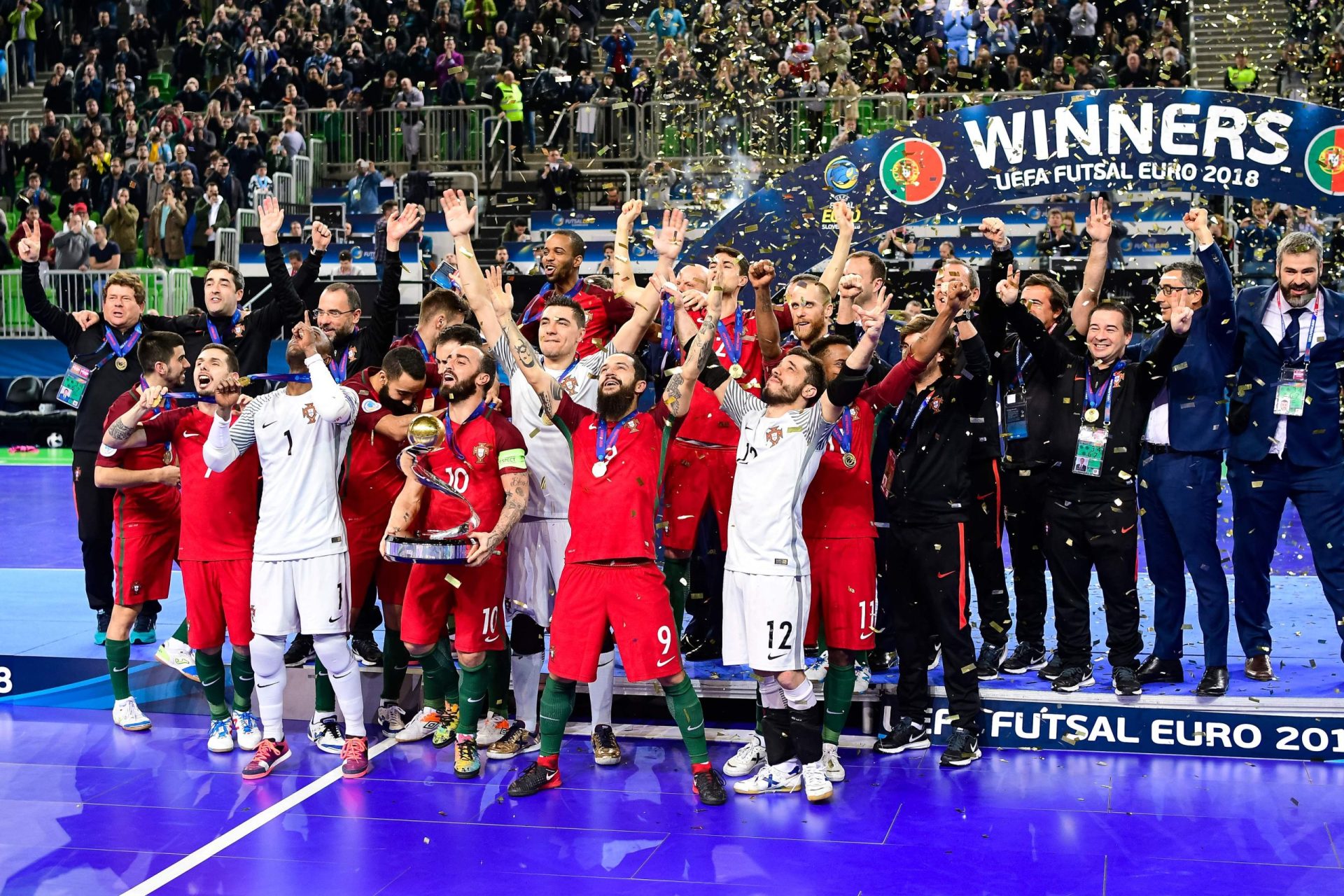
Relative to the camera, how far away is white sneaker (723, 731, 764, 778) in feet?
22.1

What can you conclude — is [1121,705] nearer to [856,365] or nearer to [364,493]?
[856,365]

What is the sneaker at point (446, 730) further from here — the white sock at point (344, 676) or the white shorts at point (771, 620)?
the white shorts at point (771, 620)

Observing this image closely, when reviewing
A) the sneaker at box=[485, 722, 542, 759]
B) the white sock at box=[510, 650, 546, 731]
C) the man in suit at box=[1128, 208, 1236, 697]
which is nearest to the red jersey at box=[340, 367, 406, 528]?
the white sock at box=[510, 650, 546, 731]

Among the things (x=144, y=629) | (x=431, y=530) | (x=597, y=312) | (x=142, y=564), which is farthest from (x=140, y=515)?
(x=597, y=312)

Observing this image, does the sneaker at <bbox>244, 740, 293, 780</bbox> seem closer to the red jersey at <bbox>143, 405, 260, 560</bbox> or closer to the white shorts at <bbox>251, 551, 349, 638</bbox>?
the white shorts at <bbox>251, 551, 349, 638</bbox>

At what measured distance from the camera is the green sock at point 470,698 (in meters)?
6.78

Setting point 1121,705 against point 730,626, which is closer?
point 730,626

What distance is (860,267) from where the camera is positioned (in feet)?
23.6

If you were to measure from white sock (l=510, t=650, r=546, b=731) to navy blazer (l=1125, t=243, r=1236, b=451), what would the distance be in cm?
345

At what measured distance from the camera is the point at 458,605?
677 cm

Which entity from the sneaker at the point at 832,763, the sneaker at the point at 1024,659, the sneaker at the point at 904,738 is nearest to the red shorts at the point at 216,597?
the sneaker at the point at 832,763

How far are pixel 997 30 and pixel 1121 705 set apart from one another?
541 inches

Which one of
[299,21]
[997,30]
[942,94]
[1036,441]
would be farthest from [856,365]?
[299,21]

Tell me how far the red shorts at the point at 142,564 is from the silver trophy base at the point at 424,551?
77.2 inches
